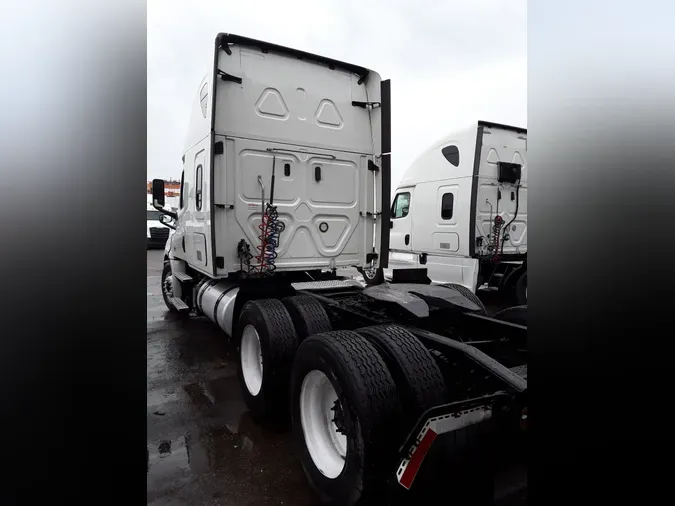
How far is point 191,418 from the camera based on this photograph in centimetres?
365

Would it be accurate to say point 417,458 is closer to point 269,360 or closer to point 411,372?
point 411,372

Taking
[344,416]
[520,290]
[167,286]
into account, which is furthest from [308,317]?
[520,290]

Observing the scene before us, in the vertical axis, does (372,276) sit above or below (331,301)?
above

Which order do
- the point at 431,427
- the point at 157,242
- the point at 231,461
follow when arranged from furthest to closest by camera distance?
the point at 157,242 < the point at 231,461 < the point at 431,427

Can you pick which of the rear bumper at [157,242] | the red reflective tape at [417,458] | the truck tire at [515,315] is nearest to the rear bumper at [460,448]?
the red reflective tape at [417,458]

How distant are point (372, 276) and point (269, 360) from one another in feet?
7.55

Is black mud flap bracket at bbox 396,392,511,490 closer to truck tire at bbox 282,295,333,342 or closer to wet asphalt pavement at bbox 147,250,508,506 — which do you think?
wet asphalt pavement at bbox 147,250,508,506

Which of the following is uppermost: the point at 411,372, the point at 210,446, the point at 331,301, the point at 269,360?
the point at 331,301

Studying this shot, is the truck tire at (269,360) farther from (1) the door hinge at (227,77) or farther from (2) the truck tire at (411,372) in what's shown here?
(1) the door hinge at (227,77)

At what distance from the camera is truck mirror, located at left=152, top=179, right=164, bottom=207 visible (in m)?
5.76

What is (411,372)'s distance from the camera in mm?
2281

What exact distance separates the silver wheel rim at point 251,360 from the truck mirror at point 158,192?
2.86 metres
